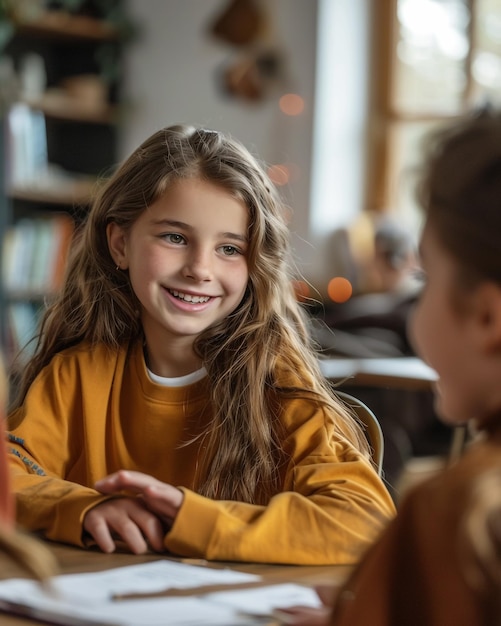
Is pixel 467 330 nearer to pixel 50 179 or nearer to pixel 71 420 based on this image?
pixel 71 420

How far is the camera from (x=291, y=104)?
5723mm

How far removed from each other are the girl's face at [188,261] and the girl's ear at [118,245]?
1.9 inches

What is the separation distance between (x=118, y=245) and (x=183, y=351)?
21 cm

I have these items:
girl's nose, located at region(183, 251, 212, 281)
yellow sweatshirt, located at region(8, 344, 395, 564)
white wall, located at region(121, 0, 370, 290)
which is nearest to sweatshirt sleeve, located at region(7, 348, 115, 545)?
yellow sweatshirt, located at region(8, 344, 395, 564)

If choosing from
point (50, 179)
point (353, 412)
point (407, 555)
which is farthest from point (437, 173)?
point (50, 179)

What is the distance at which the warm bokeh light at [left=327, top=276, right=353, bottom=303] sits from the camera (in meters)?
5.43

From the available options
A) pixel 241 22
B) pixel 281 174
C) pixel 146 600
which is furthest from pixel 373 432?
pixel 241 22

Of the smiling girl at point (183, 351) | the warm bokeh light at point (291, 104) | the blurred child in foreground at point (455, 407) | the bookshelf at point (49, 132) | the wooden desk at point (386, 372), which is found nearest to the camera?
the blurred child in foreground at point (455, 407)

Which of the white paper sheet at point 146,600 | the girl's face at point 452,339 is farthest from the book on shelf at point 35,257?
the girl's face at point 452,339

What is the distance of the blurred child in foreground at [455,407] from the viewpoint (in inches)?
30.2

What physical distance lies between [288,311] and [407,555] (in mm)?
899

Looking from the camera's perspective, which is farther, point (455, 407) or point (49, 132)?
point (49, 132)

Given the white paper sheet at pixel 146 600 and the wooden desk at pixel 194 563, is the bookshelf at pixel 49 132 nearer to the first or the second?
the wooden desk at pixel 194 563

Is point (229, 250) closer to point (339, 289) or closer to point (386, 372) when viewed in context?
point (386, 372)
